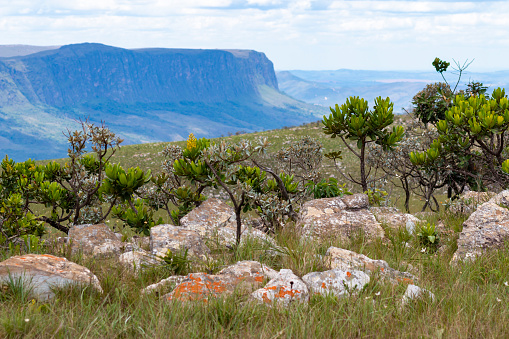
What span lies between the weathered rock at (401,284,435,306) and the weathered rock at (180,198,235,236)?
2.99 m

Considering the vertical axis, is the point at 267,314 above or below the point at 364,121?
below

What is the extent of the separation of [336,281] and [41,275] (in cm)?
248

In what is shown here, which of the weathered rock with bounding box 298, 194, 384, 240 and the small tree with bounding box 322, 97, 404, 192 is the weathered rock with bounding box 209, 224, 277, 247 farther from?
the small tree with bounding box 322, 97, 404, 192

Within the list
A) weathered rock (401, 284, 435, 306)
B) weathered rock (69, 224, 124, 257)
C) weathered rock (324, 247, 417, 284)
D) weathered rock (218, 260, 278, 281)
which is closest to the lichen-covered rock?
weathered rock (324, 247, 417, 284)

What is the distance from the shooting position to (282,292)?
3.14m

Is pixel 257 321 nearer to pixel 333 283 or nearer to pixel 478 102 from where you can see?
pixel 333 283

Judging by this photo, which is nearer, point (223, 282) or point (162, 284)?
point (162, 284)

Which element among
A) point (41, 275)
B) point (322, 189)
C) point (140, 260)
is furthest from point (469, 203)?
point (41, 275)

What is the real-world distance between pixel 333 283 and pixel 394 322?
62 centimetres

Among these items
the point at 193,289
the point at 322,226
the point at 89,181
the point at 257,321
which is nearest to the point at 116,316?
the point at 193,289

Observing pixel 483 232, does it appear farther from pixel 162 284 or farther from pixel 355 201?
pixel 162 284

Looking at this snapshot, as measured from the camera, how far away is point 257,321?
2.81 meters

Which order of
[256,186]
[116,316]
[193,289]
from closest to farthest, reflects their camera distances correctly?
1. [116,316]
2. [193,289]
3. [256,186]

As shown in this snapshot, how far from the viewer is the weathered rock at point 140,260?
12.9 ft
